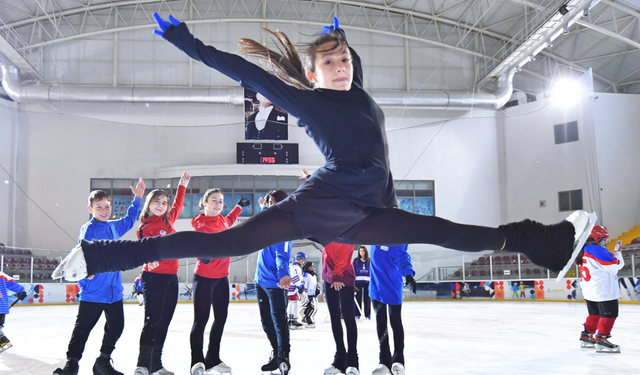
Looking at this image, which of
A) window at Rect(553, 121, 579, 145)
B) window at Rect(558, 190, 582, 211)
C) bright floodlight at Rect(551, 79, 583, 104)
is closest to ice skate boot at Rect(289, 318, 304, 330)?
bright floodlight at Rect(551, 79, 583, 104)

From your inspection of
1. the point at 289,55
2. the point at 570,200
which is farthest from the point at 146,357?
the point at 570,200

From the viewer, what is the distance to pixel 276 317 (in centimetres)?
399

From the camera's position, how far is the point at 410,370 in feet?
13.1

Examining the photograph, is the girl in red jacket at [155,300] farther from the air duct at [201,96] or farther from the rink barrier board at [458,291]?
the air duct at [201,96]

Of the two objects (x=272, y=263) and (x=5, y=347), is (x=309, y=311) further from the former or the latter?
(x=272, y=263)

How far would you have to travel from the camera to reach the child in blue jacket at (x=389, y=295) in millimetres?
3773

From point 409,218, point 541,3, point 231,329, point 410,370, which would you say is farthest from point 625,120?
point 409,218

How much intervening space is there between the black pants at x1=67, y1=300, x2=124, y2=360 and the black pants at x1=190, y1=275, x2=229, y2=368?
524mm

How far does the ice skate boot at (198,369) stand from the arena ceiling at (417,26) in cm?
1739

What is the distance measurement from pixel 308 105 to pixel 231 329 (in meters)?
6.10

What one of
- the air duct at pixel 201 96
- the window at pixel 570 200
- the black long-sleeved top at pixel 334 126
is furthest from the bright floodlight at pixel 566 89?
the black long-sleeved top at pixel 334 126

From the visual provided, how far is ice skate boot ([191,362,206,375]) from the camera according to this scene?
12.5ft

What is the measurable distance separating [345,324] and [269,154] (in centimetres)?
1740

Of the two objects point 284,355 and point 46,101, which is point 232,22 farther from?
point 284,355
